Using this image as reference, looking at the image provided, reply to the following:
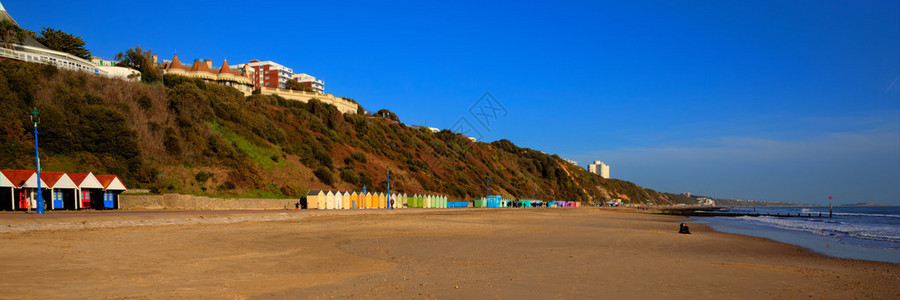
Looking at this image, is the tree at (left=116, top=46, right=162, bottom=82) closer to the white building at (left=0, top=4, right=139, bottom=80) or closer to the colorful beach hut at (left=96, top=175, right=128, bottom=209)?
the white building at (left=0, top=4, right=139, bottom=80)

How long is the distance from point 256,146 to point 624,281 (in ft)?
173

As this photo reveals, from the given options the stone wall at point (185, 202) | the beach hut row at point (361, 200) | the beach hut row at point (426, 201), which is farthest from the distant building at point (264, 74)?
the stone wall at point (185, 202)

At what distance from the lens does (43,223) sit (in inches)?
680

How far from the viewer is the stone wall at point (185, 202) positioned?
116 feet

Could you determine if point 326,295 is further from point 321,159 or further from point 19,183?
point 321,159

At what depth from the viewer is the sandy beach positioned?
8648 mm

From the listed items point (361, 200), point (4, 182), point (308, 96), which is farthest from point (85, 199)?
point (308, 96)

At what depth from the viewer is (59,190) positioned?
30938mm

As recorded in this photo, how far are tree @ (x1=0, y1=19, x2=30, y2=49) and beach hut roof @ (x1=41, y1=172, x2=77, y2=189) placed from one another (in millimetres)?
34198

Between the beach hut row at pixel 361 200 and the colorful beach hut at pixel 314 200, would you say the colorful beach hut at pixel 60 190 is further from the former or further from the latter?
the beach hut row at pixel 361 200

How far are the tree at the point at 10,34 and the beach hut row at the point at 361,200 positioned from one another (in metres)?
38.5

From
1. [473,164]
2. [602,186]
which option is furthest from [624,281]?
[602,186]

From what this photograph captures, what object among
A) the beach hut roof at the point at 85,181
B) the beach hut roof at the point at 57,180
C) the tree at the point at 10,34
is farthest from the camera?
the tree at the point at 10,34

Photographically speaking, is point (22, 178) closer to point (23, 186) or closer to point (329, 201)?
point (23, 186)
